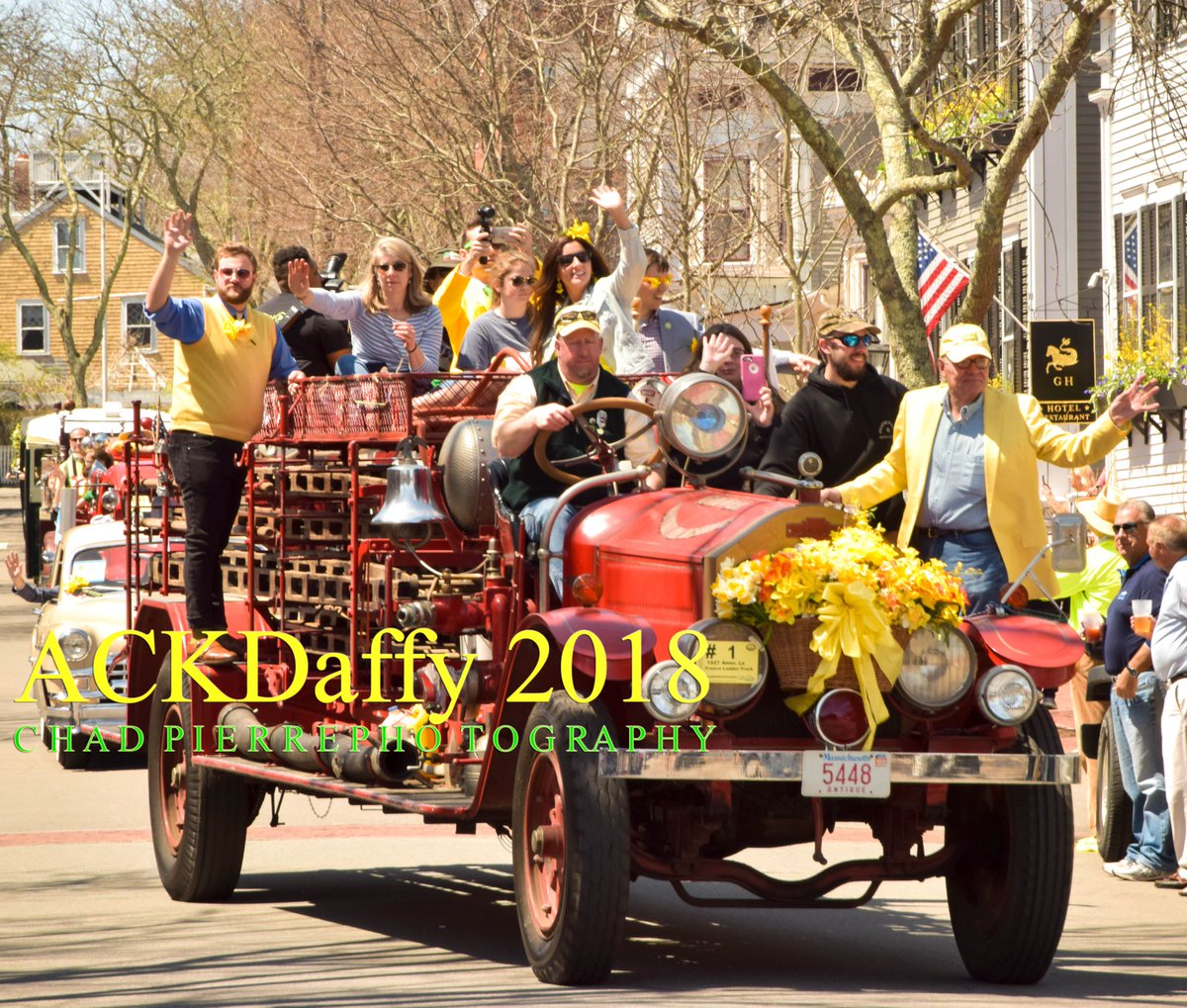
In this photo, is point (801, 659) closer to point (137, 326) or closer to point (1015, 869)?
point (1015, 869)

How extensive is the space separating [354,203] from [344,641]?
18303 millimetres

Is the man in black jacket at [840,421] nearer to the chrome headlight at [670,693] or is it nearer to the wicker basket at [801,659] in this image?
the wicker basket at [801,659]

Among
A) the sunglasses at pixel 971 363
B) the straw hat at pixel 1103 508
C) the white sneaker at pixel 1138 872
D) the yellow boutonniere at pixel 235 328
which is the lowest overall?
the white sneaker at pixel 1138 872

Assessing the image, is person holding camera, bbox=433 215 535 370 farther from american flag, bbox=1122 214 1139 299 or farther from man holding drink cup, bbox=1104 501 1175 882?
american flag, bbox=1122 214 1139 299

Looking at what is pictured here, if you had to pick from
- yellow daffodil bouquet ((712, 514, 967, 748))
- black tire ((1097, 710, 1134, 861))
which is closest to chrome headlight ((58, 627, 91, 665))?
black tire ((1097, 710, 1134, 861))

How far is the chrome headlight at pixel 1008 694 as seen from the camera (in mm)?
7477

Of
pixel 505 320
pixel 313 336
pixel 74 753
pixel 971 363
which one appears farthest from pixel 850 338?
pixel 74 753

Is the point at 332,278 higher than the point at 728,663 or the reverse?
higher

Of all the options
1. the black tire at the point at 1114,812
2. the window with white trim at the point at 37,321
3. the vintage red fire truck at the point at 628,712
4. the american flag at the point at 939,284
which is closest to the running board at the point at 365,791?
the vintage red fire truck at the point at 628,712

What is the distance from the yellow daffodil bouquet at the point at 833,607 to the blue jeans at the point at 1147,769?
3.98 m

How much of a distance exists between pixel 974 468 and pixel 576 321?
160 cm

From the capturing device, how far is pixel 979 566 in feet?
28.1

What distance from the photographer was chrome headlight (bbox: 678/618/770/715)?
725 centimetres

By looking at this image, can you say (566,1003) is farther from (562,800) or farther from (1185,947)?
(1185,947)
